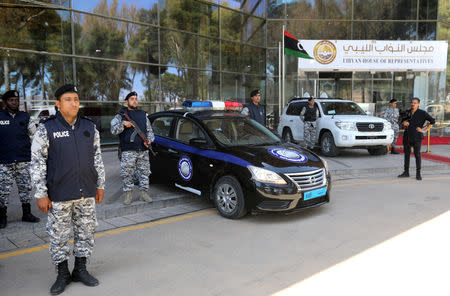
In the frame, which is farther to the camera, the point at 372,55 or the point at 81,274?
the point at 372,55

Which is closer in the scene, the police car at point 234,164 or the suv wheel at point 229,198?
the police car at point 234,164

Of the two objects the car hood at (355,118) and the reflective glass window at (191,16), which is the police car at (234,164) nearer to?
the car hood at (355,118)

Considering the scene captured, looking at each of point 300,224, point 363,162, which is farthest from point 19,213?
point 363,162

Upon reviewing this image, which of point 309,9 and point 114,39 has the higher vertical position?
point 309,9

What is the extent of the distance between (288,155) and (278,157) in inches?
8.8

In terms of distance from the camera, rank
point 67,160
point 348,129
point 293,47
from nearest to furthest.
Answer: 1. point 67,160
2. point 348,129
3. point 293,47

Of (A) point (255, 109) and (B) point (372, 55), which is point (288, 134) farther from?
(B) point (372, 55)

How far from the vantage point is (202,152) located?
621 centimetres

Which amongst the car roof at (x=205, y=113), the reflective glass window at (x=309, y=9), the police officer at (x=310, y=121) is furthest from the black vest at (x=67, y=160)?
the reflective glass window at (x=309, y=9)

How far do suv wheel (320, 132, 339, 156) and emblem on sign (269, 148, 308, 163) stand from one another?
5749mm

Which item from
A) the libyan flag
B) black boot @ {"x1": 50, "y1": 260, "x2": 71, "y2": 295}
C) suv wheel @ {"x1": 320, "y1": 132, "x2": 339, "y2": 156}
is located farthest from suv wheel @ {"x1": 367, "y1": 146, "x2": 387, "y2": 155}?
black boot @ {"x1": 50, "y1": 260, "x2": 71, "y2": 295}

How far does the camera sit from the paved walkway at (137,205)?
499 cm

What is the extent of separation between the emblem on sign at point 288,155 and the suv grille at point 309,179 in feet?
0.92

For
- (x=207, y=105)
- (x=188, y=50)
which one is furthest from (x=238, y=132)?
(x=188, y=50)
